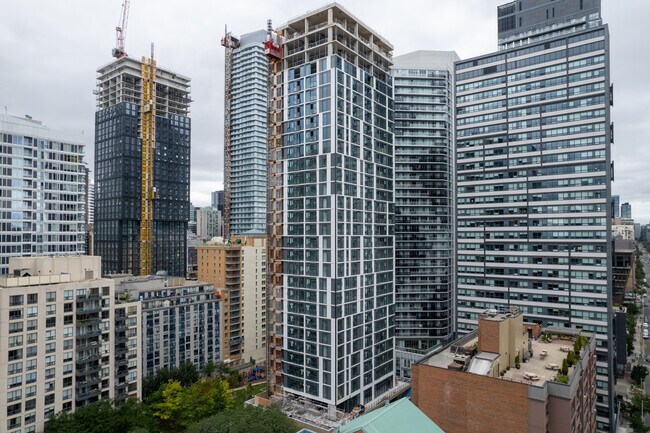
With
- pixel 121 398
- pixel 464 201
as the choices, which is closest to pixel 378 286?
pixel 464 201

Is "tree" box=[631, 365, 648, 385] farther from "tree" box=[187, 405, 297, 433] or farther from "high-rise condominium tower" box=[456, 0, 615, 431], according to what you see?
"tree" box=[187, 405, 297, 433]

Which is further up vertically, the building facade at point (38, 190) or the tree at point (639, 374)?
the building facade at point (38, 190)

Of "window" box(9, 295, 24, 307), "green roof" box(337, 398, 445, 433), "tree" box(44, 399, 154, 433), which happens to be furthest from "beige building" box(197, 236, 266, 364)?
"green roof" box(337, 398, 445, 433)

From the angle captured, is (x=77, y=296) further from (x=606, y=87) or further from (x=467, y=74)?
(x=606, y=87)

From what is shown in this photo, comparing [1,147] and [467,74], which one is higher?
[467,74]

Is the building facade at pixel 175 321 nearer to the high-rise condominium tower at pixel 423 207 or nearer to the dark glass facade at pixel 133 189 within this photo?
the high-rise condominium tower at pixel 423 207

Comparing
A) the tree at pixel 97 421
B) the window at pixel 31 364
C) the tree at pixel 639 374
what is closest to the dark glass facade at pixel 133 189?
the window at pixel 31 364
